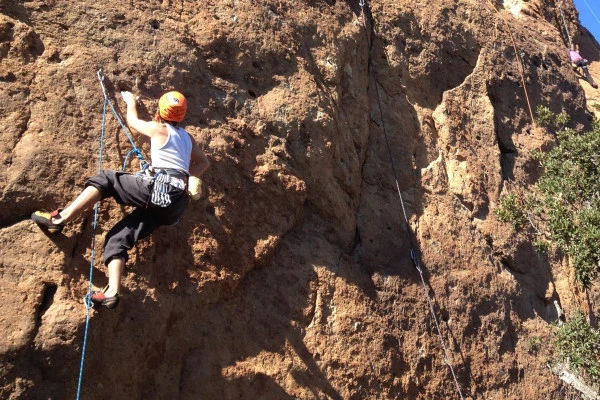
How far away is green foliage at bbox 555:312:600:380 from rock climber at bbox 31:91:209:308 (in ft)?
14.7

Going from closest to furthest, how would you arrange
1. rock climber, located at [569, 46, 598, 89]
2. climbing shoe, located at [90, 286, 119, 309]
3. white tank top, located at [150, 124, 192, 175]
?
climbing shoe, located at [90, 286, 119, 309] < white tank top, located at [150, 124, 192, 175] < rock climber, located at [569, 46, 598, 89]

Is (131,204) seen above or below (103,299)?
above

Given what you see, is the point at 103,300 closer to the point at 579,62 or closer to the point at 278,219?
the point at 278,219

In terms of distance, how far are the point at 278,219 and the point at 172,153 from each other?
164 centimetres

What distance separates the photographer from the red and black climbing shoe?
15.7 feet

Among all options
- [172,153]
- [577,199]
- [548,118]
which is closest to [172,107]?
[172,153]

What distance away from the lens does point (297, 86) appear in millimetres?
7125

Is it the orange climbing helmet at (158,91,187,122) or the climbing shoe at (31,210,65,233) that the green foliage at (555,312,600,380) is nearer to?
the orange climbing helmet at (158,91,187,122)

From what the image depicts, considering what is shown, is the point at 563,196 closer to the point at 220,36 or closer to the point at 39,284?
the point at 220,36

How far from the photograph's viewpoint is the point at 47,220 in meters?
4.99

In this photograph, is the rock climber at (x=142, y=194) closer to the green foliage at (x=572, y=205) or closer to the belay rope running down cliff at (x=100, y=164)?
the belay rope running down cliff at (x=100, y=164)

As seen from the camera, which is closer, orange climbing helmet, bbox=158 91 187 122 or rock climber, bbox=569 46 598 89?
orange climbing helmet, bbox=158 91 187 122

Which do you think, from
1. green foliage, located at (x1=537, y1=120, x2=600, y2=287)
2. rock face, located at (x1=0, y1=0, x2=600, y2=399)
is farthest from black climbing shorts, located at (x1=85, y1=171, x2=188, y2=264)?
green foliage, located at (x1=537, y1=120, x2=600, y2=287)

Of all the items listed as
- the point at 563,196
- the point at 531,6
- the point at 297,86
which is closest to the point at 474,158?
the point at 563,196
